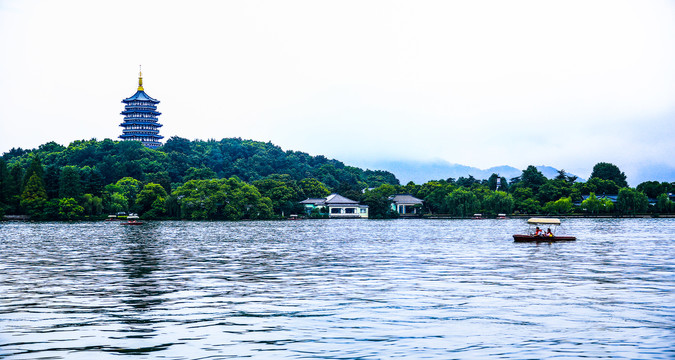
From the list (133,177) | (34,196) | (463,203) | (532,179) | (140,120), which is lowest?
(463,203)

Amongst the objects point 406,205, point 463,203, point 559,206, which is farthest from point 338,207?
point 559,206

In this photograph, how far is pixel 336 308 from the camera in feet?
59.7

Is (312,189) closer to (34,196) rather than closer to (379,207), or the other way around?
(379,207)

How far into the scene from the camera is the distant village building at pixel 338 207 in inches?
5458

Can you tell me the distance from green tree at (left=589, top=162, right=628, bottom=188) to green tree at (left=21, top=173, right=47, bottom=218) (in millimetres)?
115165

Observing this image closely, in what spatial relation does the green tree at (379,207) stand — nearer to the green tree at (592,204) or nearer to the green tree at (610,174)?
the green tree at (592,204)

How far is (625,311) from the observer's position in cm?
1772

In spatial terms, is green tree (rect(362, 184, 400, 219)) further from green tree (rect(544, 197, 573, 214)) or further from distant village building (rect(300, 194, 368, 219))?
green tree (rect(544, 197, 573, 214))

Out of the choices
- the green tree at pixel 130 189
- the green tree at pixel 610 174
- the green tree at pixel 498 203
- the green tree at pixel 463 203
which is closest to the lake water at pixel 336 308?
the green tree at pixel 130 189

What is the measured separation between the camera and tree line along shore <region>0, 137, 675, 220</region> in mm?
101750

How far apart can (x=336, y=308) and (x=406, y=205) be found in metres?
128

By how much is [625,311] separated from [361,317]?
7.03 meters

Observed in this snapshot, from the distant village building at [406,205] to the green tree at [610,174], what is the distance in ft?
139

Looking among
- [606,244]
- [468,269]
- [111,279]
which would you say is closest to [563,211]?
[606,244]
